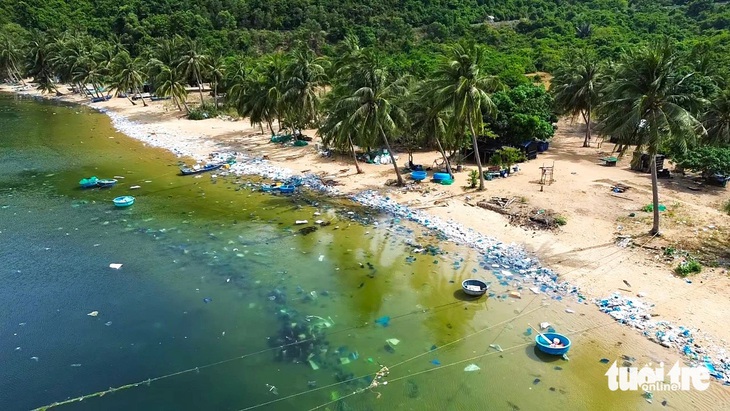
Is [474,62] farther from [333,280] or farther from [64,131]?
[64,131]

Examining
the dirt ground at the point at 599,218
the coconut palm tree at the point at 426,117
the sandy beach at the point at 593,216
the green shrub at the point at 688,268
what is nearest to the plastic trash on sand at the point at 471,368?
the sandy beach at the point at 593,216

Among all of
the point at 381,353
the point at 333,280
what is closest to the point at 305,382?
the point at 381,353

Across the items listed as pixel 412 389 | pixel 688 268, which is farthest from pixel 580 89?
pixel 412 389

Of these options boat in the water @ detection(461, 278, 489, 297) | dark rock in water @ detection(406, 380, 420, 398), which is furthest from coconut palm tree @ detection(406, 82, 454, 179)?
dark rock in water @ detection(406, 380, 420, 398)

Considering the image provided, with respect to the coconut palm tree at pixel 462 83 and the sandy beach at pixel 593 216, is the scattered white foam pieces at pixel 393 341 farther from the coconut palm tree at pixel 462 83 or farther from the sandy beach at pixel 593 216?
the coconut palm tree at pixel 462 83

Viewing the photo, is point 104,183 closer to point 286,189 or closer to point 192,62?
point 286,189
